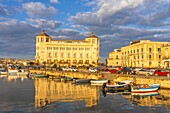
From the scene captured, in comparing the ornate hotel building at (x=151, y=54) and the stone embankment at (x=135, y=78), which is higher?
the ornate hotel building at (x=151, y=54)

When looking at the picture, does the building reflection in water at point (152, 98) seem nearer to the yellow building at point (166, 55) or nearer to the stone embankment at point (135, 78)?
the stone embankment at point (135, 78)

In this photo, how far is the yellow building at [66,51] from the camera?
154625mm

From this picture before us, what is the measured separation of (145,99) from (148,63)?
63.8m

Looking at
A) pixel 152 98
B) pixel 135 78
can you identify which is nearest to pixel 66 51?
pixel 135 78

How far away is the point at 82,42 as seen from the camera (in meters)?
162

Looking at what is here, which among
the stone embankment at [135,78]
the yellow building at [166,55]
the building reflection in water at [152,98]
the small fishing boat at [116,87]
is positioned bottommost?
the building reflection in water at [152,98]

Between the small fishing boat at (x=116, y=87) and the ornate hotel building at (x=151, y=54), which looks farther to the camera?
the ornate hotel building at (x=151, y=54)

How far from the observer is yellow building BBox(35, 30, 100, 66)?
154625 millimetres

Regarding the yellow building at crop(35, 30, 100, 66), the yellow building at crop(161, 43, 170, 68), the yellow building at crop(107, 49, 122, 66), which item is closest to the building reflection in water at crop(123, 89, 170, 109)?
the yellow building at crop(161, 43, 170, 68)

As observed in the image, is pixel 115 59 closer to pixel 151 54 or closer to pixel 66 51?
pixel 66 51

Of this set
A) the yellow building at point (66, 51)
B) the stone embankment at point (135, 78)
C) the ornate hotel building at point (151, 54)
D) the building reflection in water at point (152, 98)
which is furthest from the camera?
the yellow building at point (66, 51)

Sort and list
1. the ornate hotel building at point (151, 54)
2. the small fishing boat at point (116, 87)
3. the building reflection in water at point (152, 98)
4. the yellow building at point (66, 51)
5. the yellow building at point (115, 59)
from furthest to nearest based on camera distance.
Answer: the yellow building at point (66, 51) < the yellow building at point (115, 59) < the ornate hotel building at point (151, 54) < the small fishing boat at point (116, 87) < the building reflection in water at point (152, 98)

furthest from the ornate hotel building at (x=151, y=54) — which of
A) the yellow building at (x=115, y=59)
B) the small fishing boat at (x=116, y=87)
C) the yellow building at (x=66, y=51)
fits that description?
the yellow building at (x=66, y=51)

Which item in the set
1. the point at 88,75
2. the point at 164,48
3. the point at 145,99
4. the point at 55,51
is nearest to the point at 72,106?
the point at 145,99
